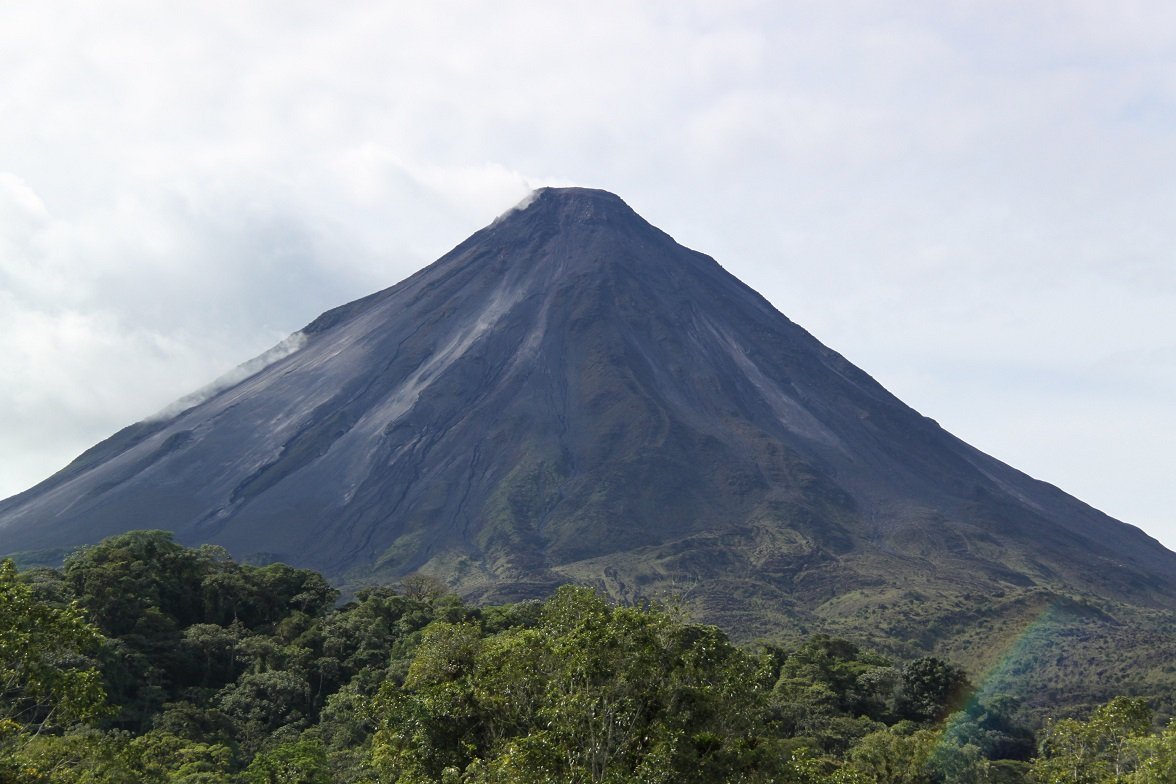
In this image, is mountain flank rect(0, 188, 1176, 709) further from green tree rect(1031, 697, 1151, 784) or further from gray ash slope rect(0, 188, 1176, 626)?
green tree rect(1031, 697, 1151, 784)

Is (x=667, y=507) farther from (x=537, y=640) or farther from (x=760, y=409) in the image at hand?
(x=537, y=640)

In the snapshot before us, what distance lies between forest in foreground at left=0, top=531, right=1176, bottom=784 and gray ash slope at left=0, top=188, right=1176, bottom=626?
60.6 m

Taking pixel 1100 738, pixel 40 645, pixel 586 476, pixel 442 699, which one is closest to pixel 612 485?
pixel 586 476

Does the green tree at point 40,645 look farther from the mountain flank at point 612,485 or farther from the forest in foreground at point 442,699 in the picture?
the mountain flank at point 612,485

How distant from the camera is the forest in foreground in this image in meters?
17.8

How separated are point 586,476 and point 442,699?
13110cm

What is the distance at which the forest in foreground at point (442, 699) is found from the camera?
17.8 metres

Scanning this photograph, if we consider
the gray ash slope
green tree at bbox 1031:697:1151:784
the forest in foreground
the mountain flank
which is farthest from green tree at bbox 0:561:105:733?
the gray ash slope

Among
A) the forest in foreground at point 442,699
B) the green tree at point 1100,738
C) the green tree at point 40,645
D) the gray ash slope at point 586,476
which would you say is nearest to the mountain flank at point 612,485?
the gray ash slope at point 586,476

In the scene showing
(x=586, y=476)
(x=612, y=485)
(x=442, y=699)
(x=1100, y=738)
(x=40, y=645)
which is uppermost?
(x=586, y=476)

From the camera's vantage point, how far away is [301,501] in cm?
14425

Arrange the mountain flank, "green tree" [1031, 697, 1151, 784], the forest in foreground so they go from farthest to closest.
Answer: the mountain flank
"green tree" [1031, 697, 1151, 784]
the forest in foreground

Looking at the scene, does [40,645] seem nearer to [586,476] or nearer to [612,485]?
[612,485]

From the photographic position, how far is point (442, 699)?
67.2ft
